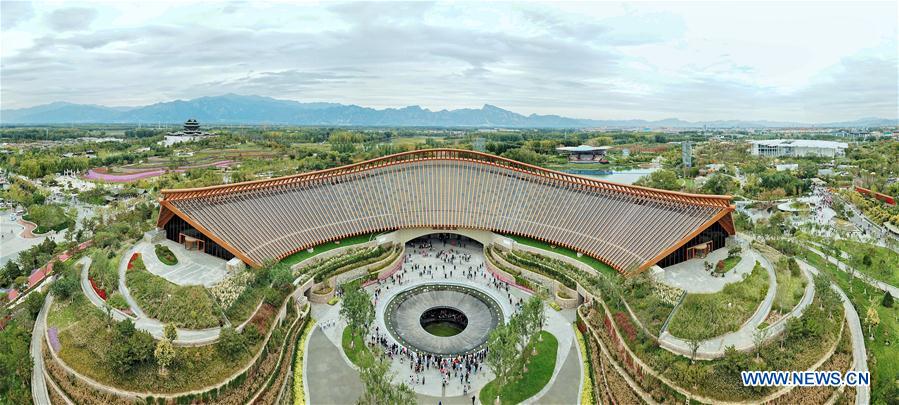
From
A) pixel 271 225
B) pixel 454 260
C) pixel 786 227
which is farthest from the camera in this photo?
pixel 786 227

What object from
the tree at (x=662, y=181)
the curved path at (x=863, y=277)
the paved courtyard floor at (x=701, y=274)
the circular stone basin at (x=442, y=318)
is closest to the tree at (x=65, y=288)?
the circular stone basin at (x=442, y=318)

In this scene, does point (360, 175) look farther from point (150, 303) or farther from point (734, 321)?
point (734, 321)

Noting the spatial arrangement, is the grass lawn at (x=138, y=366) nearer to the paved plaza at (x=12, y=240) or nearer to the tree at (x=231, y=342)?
the tree at (x=231, y=342)

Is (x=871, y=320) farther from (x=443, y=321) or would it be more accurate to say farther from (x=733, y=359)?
(x=443, y=321)

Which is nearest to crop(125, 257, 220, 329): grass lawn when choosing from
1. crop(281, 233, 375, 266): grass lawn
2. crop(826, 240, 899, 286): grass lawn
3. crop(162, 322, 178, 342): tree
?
crop(162, 322, 178, 342): tree

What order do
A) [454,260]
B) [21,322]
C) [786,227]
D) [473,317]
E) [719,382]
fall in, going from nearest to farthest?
[719,382], [21,322], [473,317], [454,260], [786,227]

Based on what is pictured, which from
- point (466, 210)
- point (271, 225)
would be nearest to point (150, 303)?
point (271, 225)
